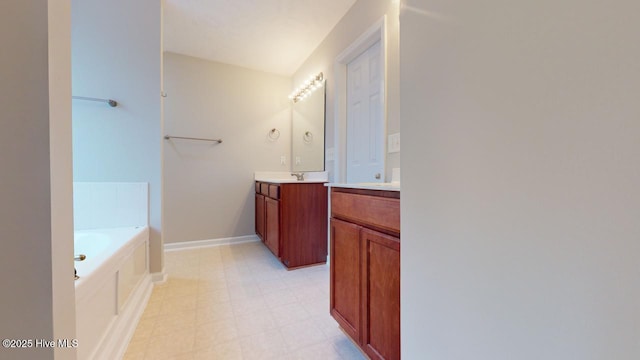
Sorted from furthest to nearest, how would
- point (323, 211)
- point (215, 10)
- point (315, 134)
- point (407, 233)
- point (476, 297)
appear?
point (315, 134) < point (323, 211) < point (215, 10) < point (407, 233) < point (476, 297)

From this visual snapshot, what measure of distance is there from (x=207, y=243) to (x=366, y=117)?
8.11 feet

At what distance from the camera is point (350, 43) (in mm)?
2125

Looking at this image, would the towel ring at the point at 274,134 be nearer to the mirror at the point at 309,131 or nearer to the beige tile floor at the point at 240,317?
the mirror at the point at 309,131

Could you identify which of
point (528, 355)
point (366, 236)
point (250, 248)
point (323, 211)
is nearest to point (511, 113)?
point (528, 355)

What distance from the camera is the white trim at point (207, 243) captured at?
2904 millimetres

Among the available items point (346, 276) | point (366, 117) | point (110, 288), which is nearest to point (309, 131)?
point (366, 117)

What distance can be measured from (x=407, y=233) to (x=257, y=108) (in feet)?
9.90

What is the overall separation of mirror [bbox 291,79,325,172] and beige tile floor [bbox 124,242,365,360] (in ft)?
3.98

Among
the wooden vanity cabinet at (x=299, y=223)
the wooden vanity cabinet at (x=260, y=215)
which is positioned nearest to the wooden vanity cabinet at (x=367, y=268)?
the wooden vanity cabinet at (x=299, y=223)

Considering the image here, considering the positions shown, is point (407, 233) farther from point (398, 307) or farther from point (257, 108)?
point (257, 108)

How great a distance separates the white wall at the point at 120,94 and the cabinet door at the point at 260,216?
112 cm

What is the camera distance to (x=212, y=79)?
10.1 ft

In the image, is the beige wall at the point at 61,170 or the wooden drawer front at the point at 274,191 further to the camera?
the wooden drawer front at the point at 274,191

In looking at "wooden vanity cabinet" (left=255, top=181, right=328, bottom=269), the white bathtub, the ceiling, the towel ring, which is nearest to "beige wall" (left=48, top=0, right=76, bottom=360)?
the white bathtub
